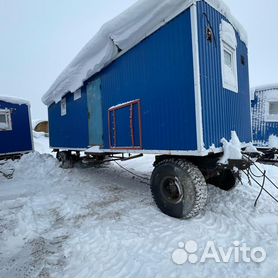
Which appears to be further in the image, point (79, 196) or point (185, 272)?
point (79, 196)

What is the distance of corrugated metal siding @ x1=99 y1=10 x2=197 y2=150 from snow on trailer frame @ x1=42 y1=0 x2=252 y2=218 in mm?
18

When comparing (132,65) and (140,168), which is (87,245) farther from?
(140,168)

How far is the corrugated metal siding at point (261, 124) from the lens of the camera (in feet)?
36.4

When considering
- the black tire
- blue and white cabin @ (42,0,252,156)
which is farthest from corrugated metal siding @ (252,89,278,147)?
the black tire

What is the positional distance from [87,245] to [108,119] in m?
3.73

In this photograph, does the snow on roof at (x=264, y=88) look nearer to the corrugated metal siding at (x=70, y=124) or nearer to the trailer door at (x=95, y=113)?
A: the trailer door at (x=95, y=113)

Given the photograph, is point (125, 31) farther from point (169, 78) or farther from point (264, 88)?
point (264, 88)

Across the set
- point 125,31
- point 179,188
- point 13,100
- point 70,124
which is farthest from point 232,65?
point 13,100

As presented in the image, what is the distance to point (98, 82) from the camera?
7.14m

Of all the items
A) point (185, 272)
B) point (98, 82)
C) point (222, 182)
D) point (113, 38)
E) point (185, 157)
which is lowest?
point (185, 272)

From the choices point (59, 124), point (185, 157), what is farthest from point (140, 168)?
point (185, 157)

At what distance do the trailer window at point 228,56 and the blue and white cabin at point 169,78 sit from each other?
0.02 m

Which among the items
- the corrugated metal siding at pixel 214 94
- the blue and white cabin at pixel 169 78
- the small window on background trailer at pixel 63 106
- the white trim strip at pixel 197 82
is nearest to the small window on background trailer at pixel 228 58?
the blue and white cabin at pixel 169 78

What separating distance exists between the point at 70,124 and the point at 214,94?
6.00 m
